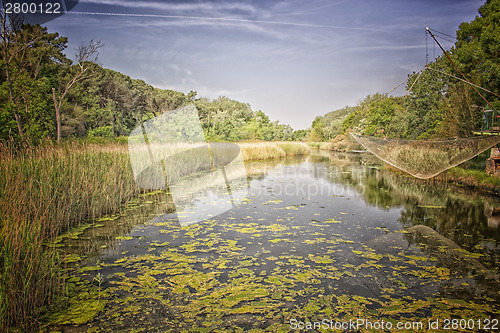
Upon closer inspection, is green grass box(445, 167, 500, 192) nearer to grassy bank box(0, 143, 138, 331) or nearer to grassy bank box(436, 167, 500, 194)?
grassy bank box(436, 167, 500, 194)

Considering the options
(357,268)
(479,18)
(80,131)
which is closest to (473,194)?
(357,268)

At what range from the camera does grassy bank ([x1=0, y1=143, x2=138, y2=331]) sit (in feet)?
7.98

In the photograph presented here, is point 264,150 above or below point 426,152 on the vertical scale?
above

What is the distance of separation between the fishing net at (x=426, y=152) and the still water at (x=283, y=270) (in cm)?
168

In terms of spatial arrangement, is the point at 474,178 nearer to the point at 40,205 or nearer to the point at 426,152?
the point at 426,152

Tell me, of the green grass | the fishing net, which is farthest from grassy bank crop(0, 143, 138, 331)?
the green grass

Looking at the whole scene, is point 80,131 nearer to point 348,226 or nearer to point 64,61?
point 64,61

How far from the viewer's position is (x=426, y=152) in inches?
409

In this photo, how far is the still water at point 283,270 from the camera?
2568 millimetres

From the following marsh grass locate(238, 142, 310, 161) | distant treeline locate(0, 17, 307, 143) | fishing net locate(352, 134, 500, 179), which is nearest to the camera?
fishing net locate(352, 134, 500, 179)

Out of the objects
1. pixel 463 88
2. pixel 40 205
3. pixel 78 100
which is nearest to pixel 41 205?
pixel 40 205

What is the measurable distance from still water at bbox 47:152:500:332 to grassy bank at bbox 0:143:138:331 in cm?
27

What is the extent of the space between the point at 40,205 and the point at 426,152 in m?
11.4

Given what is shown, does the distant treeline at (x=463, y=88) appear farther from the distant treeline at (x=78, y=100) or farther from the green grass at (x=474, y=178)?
the distant treeline at (x=78, y=100)
